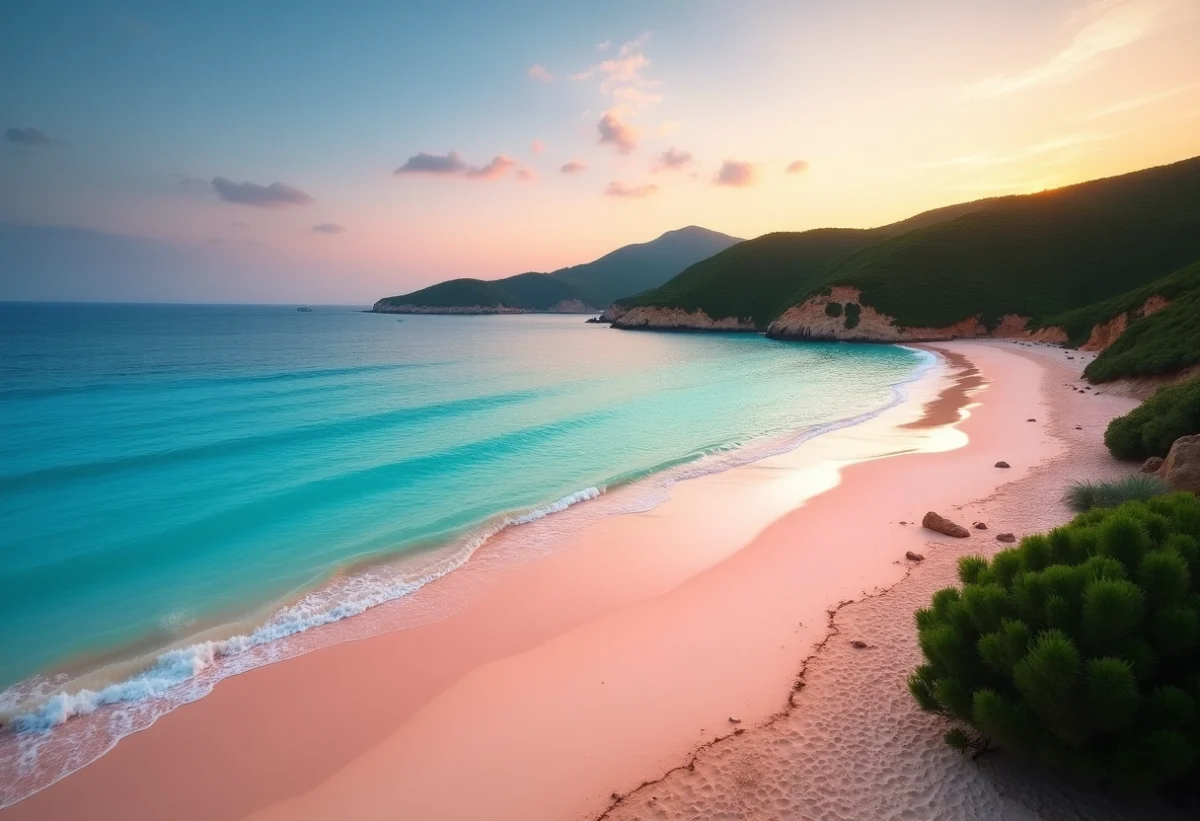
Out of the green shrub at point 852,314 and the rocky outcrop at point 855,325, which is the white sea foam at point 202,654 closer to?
the rocky outcrop at point 855,325

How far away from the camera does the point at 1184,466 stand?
9.51 meters

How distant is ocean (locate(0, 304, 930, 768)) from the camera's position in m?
9.06

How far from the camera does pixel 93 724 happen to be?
6.61 meters

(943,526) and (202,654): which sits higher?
(943,526)

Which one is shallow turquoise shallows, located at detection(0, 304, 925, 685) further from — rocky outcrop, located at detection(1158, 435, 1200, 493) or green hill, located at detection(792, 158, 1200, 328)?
green hill, located at detection(792, 158, 1200, 328)

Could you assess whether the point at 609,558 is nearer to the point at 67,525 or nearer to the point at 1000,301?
the point at 67,525

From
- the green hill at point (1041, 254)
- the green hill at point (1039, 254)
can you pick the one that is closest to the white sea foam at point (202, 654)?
the green hill at point (1039, 254)

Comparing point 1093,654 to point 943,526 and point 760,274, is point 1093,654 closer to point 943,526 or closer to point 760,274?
point 943,526

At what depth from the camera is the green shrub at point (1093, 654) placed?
3.64m

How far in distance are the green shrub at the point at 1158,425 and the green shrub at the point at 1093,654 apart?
10898 mm

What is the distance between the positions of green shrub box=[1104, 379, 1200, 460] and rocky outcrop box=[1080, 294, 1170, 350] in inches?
1070

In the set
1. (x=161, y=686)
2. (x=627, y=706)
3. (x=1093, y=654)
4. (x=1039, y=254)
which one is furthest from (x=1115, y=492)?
(x=1039, y=254)

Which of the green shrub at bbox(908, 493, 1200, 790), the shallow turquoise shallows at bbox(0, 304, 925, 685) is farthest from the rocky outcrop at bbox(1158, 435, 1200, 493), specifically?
the shallow turquoise shallows at bbox(0, 304, 925, 685)

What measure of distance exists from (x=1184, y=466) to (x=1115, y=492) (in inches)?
53.3
